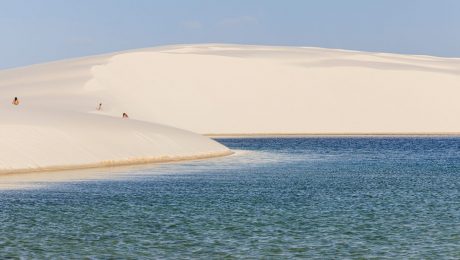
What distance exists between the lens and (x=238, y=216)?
127ft

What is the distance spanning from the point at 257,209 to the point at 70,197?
9.65 metres

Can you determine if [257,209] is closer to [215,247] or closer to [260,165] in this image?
[215,247]

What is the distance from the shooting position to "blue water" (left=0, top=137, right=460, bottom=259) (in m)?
30.3

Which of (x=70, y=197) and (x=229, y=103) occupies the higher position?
(x=229, y=103)

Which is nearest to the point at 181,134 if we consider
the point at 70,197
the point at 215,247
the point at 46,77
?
the point at 70,197

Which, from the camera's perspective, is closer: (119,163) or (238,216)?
(238,216)

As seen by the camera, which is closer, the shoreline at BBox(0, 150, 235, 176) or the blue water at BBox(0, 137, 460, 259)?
the blue water at BBox(0, 137, 460, 259)

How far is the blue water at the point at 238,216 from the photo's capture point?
3028 cm

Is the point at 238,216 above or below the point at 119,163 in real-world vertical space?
below

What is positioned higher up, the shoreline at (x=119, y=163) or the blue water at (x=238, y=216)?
the shoreline at (x=119, y=163)

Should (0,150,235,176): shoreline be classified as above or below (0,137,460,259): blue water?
above

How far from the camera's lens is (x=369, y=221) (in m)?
37.1

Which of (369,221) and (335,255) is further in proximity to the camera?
(369,221)

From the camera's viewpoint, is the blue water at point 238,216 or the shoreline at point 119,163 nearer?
the blue water at point 238,216
